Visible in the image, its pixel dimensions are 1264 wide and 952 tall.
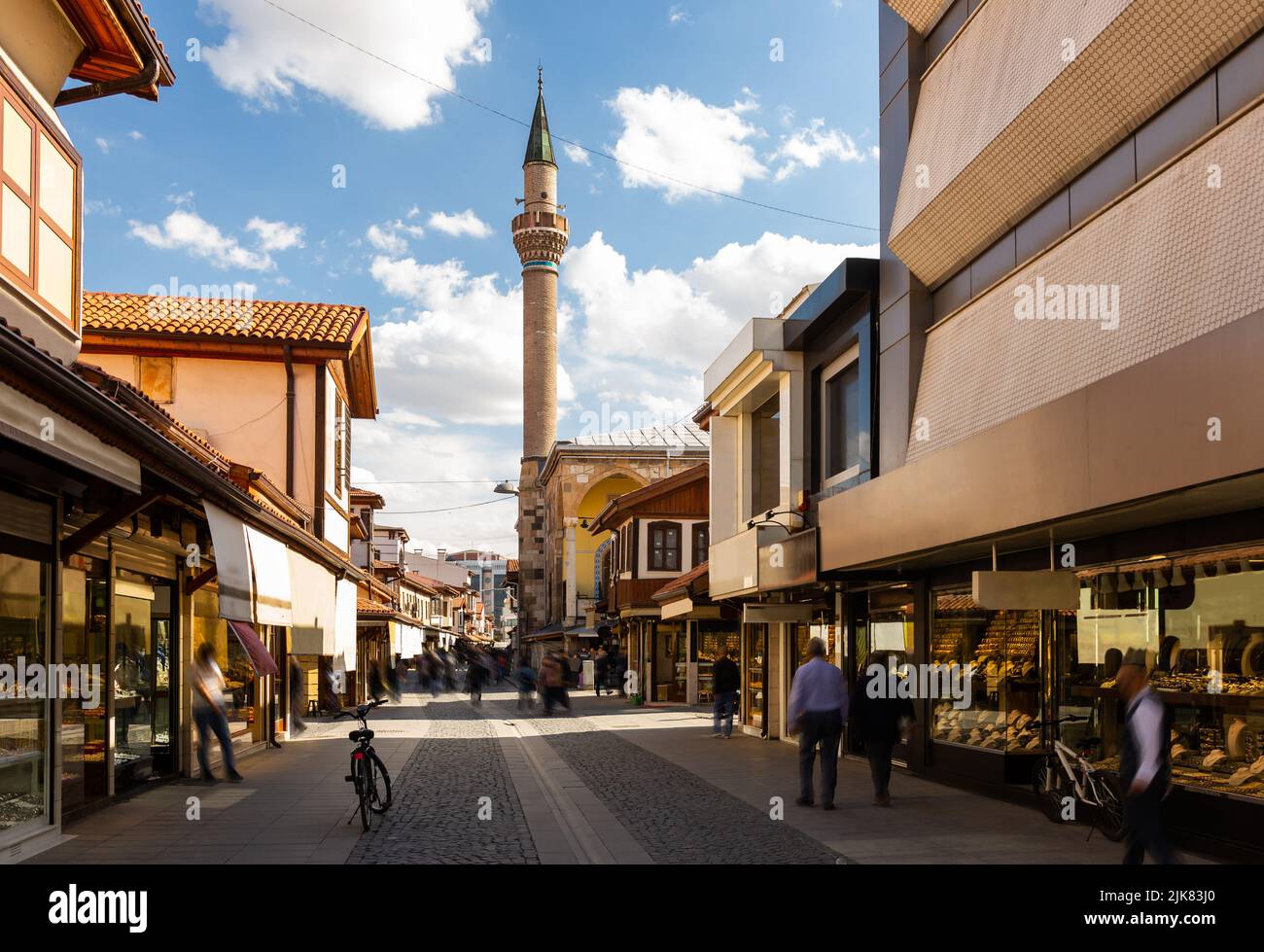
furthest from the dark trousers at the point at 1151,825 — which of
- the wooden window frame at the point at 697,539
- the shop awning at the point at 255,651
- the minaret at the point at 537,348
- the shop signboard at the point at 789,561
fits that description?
the minaret at the point at 537,348

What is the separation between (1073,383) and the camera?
1129 cm

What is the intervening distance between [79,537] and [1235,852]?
33.0 ft

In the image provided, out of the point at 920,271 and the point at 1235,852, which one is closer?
the point at 1235,852

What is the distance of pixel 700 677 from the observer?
120ft

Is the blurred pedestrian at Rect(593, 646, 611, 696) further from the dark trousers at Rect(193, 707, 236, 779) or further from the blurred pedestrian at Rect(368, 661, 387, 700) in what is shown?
the dark trousers at Rect(193, 707, 236, 779)

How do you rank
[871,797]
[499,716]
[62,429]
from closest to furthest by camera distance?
[62,429] → [871,797] → [499,716]

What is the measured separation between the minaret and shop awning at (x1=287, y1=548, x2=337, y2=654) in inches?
2214

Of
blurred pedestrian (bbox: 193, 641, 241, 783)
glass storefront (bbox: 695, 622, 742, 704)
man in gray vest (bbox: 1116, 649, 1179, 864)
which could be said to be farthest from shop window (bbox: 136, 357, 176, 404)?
man in gray vest (bbox: 1116, 649, 1179, 864)

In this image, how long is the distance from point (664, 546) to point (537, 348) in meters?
36.0

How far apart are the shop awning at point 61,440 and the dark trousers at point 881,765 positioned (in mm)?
8061

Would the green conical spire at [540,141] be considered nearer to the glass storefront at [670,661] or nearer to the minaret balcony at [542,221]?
the minaret balcony at [542,221]

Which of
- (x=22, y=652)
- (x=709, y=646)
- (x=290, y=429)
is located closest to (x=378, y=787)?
(x=22, y=652)
